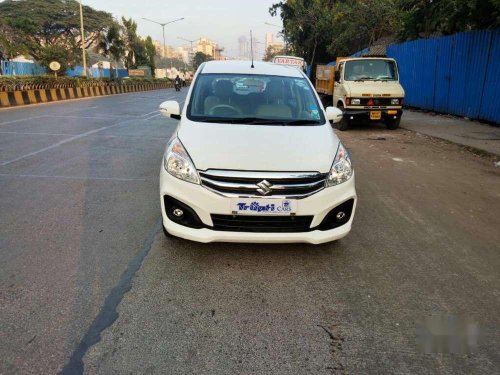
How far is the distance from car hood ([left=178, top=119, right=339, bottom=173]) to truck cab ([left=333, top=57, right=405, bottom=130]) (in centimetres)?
858

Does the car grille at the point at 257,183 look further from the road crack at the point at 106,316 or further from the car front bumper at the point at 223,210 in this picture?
the road crack at the point at 106,316

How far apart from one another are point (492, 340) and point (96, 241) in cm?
331

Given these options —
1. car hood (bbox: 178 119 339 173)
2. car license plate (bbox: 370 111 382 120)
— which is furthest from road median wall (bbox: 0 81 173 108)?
car hood (bbox: 178 119 339 173)

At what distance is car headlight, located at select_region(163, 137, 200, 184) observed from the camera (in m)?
3.42

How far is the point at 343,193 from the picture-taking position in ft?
11.6

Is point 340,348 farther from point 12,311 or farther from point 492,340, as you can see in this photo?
point 12,311

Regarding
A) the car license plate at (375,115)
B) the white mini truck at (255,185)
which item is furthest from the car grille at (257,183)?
the car license plate at (375,115)

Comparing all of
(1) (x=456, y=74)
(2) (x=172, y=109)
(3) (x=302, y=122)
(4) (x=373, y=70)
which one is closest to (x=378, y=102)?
(4) (x=373, y=70)

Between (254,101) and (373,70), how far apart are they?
30.3 ft

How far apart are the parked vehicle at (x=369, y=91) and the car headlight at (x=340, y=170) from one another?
8957 mm

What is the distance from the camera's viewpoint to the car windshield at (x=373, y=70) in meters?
12.7

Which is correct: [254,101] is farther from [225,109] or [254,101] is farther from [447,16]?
[447,16]

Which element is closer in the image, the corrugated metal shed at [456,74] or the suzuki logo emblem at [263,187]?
the suzuki logo emblem at [263,187]

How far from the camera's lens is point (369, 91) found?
12141mm
